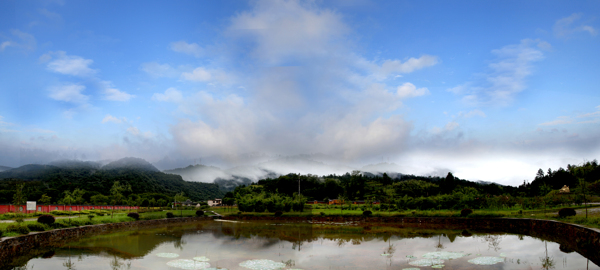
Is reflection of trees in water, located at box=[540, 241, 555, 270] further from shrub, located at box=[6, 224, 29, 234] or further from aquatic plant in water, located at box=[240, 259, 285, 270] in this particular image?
shrub, located at box=[6, 224, 29, 234]

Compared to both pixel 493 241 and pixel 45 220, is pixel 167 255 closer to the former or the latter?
pixel 45 220

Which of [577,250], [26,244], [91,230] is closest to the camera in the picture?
[577,250]

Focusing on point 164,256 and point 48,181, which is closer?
point 164,256

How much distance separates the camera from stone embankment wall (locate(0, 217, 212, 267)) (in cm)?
1284

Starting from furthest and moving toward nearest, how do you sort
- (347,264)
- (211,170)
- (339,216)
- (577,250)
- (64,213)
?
(211,170) → (339,216) → (64,213) → (577,250) → (347,264)

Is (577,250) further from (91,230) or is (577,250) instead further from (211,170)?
(211,170)

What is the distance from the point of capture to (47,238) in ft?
54.6

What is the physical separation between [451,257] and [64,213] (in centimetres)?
2977

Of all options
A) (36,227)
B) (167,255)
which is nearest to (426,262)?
(167,255)

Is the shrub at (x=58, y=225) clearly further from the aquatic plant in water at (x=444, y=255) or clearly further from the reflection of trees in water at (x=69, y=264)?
the aquatic plant in water at (x=444, y=255)

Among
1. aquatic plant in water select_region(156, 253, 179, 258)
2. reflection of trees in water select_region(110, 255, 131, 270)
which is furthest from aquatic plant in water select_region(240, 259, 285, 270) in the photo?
reflection of trees in water select_region(110, 255, 131, 270)

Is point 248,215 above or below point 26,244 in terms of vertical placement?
below

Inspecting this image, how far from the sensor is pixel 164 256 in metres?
13.6

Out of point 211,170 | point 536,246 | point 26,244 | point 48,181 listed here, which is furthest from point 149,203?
point 211,170
